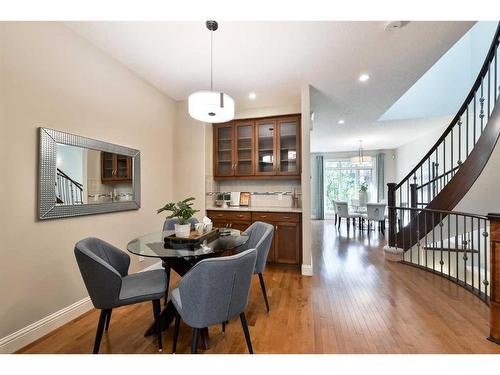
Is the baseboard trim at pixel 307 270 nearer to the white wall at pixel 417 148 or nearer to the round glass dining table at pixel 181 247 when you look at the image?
the round glass dining table at pixel 181 247

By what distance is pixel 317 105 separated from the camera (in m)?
4.14

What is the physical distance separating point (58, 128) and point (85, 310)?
5.86ft

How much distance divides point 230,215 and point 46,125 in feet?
8.02

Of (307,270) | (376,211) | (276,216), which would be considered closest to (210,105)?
(276,216)

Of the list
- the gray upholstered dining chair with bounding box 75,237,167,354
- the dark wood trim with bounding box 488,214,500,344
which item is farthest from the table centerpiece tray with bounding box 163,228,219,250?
the dark wood trim with bounding box 488,214,500,344

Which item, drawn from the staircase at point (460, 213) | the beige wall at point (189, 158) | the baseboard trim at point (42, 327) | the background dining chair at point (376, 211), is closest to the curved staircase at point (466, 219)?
the staircase at point (460, 213)

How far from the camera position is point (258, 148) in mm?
3873

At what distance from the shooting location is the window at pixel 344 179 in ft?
29.1

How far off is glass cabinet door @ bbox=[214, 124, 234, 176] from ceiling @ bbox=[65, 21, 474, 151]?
580mm

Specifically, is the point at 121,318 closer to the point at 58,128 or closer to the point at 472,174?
the point at 58,128

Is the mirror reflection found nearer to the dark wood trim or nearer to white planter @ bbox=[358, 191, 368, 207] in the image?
the dark wood trim

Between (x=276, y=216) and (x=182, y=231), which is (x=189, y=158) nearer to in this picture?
(x=276, y=216)

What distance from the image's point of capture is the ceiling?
2180 millimetres
